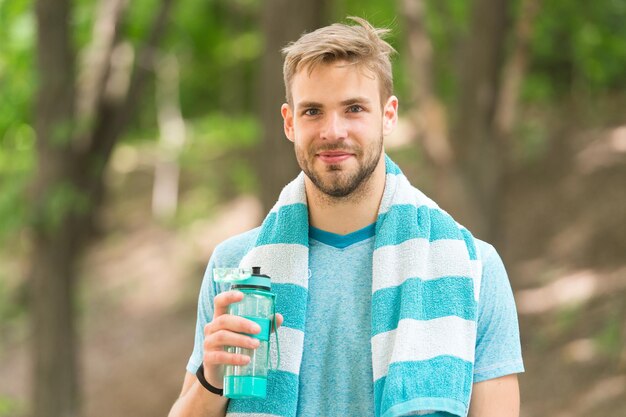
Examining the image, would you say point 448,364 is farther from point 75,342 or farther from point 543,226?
point 543,226

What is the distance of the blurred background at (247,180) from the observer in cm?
→ 839

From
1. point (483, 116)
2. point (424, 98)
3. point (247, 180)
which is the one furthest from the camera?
point (247, 180)

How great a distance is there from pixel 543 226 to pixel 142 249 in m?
8.04

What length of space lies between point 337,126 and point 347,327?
0.57 m

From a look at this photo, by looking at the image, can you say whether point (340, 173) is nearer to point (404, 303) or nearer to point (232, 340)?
point (404, 303)

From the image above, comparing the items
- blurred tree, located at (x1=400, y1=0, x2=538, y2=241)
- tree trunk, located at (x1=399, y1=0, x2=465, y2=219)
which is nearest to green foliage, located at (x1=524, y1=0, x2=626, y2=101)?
blurred tree, located at (x1=400, y1=0, x2=538, y2=241)

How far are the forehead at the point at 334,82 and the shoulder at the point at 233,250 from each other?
0.51 m

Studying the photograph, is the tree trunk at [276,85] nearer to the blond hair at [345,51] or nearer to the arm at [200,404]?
the blond hair at [345,51]

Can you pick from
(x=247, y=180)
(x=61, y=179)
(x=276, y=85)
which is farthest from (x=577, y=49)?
(x=61, y=179)

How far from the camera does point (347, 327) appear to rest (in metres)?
2.61

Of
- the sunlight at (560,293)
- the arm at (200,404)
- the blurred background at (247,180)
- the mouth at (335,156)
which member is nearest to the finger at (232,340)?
the arm at (200,404)

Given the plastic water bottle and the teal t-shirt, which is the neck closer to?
the teal t-shirt

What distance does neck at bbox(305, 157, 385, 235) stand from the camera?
2.66 meters

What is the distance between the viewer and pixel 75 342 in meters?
9.38
